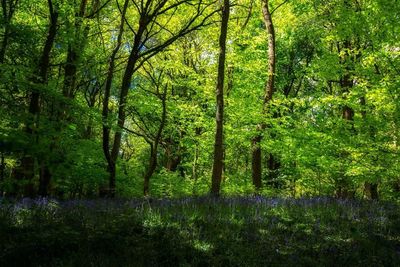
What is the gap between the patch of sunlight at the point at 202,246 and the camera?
6.25 m

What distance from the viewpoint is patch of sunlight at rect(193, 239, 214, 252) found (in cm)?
625

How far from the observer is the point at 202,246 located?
6344mm

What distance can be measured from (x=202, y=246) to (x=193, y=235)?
39 centimetres

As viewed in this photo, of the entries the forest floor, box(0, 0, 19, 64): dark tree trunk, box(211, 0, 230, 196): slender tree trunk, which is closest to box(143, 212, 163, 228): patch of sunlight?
the forest floor

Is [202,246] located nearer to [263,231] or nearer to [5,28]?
[263,231]

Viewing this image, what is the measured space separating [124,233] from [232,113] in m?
13.0

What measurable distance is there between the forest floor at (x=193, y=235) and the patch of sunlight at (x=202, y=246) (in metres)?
0.02

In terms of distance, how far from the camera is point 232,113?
1906 cm

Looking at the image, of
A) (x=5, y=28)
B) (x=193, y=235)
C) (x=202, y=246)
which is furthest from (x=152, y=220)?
(x=5, y=28)

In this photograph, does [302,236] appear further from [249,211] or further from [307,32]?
Answer: [307,32]

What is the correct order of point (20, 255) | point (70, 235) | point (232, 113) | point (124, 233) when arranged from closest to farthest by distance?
point (20, 255)
point (70, 235)
point (124, 233)
point (232, 113)

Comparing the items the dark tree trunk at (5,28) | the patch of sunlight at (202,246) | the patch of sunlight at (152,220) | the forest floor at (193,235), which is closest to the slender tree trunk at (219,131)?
the forest floor at (193,235)

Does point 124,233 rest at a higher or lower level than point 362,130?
lower

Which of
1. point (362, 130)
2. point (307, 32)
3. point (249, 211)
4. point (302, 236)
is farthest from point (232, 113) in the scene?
point (302, 236)
